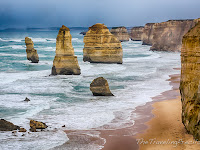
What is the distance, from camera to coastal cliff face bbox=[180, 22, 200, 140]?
1195 cm

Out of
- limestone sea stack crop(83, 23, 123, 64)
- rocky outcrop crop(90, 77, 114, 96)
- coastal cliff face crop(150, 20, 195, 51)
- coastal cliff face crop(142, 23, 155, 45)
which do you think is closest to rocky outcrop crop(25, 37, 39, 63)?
limestone sea stack crop(83, 23, 123, 64)

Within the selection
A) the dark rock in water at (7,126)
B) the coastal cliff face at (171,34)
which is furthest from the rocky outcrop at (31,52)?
the coastal cliff face at (171,34)

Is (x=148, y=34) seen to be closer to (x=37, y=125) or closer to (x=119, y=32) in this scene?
(x=119, y=32)

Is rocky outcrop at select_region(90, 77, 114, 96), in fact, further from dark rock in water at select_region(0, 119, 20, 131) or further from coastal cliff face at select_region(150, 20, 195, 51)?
coastal cliff face at select_region(150, 20, 195, 51)

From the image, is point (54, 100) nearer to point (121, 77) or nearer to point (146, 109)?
point (146, 109)

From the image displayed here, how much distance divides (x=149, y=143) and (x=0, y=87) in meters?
16.8

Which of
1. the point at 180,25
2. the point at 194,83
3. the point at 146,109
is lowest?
the point at 146,109

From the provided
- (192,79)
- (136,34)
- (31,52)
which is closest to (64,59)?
(31,52)

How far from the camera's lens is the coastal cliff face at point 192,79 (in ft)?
39.2

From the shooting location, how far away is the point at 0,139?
12.9 metres

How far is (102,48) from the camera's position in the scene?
4362 centimetres

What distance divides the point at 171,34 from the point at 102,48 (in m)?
37.4

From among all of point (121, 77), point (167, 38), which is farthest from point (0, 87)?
point (167, 38)

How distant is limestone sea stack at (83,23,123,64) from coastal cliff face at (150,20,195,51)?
110 feet
